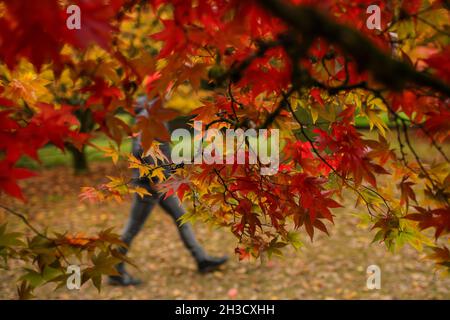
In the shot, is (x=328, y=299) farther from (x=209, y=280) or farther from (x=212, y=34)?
(x=212, y=34)

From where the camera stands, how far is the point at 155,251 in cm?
514

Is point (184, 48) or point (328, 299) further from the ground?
point (184, 48)

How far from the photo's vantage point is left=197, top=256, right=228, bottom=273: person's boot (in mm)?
4297

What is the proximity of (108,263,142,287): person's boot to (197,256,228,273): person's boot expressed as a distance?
24.3 inches

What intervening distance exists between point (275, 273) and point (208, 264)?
69 centimetres

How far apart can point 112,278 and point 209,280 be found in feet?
3.07

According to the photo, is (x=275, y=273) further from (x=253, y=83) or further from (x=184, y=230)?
(x=253, y=83)

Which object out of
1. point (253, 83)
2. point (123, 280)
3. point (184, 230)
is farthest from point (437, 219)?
point (123, 280)

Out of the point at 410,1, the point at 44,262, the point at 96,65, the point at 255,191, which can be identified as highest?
the point at 410,1

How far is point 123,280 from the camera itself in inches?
161

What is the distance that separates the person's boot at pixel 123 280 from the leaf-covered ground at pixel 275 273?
0.19ft

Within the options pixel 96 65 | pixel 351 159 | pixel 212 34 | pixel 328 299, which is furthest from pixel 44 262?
pixel 328 299

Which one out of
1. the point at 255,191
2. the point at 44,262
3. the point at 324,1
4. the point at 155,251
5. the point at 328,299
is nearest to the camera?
the point at 324,1

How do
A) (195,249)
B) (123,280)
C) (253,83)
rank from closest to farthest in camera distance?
(253,83)
(123,280)
(195,249)
